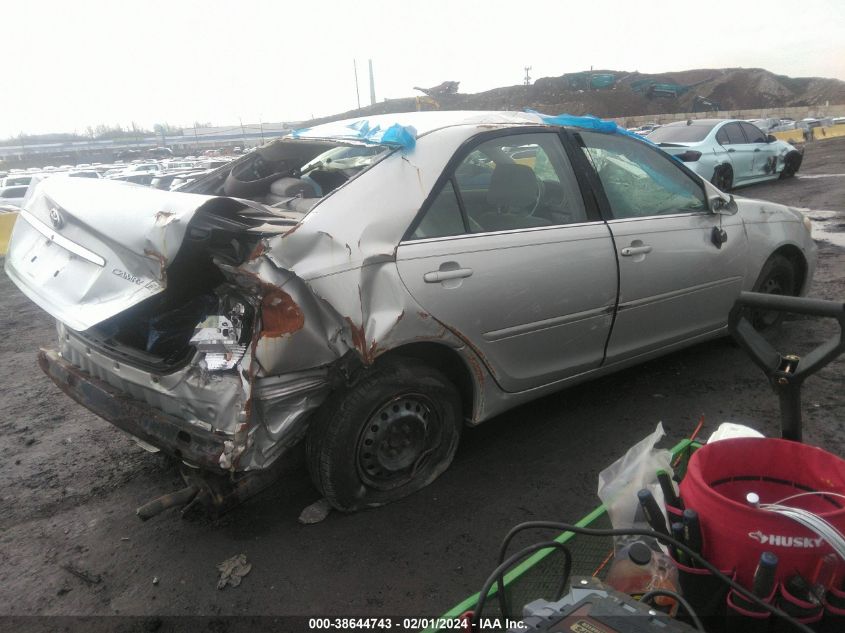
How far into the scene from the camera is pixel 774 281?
13.6 feet

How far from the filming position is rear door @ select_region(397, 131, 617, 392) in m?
2.55

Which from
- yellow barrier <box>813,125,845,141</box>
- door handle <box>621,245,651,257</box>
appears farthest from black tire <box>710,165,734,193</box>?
yellow barrier <box>813,125,845,141</box>

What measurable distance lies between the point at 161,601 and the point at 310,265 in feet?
4.58

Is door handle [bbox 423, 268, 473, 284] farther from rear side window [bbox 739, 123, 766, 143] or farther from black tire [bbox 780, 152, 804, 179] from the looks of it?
black tire [bbox 780, 152, 804, 179]

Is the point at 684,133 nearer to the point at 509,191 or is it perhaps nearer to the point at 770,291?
the point at 770,291

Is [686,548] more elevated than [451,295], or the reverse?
[451,295]

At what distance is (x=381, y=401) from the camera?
249cm

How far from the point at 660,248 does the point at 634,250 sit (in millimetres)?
230

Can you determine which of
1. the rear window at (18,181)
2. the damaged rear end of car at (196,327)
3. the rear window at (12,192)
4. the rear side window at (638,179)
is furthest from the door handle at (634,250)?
the rear window at (18,181)

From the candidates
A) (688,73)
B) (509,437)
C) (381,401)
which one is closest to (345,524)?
(381,401)

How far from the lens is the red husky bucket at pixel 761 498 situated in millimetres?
1182

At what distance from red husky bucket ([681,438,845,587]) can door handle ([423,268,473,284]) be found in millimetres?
1311

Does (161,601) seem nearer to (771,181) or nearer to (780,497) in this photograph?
(780,497)

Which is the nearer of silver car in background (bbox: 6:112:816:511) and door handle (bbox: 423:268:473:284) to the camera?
silver car in background (bbox: 6:112:816:511)
